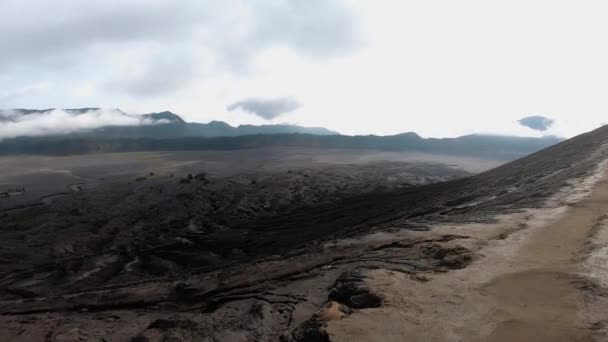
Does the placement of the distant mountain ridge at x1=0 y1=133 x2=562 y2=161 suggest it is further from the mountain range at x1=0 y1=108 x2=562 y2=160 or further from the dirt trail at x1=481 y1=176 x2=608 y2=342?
the dirt trail at x1=481 y1=176 x2=608 y2=342

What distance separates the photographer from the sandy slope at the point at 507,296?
335 inches

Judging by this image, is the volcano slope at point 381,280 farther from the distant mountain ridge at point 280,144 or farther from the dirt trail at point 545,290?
the distant mountain ridge at point 280,144

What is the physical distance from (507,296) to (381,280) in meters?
3.17

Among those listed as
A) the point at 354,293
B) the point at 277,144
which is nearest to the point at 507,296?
the point at 354,293

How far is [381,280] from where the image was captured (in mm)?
12062

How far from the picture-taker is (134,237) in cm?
3675

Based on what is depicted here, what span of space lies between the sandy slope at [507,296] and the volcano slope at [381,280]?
4 centimetres

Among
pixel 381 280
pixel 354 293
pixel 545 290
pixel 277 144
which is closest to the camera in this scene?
pixel 545 290

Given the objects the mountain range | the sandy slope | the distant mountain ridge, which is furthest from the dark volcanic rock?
the mountain range

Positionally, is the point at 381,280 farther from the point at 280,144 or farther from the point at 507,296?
the point at 280,144

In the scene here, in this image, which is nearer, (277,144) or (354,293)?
(354,293)

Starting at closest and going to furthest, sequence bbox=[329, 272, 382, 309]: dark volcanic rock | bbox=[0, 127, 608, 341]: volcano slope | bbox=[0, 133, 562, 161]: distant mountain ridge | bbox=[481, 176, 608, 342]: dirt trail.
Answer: bbox=[481, 176, 608, 342]: dirt trail → bbox=[0, 127, 608, 341]: volcano slope → bbox=[329, 272, 382, 309]: dark volcanic rock → bbox=[0, 133, 562, 161]: distant mountain ridge

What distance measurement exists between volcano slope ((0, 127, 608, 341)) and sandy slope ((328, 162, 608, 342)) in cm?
4

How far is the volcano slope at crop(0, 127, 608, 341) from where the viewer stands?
929 centimetres
